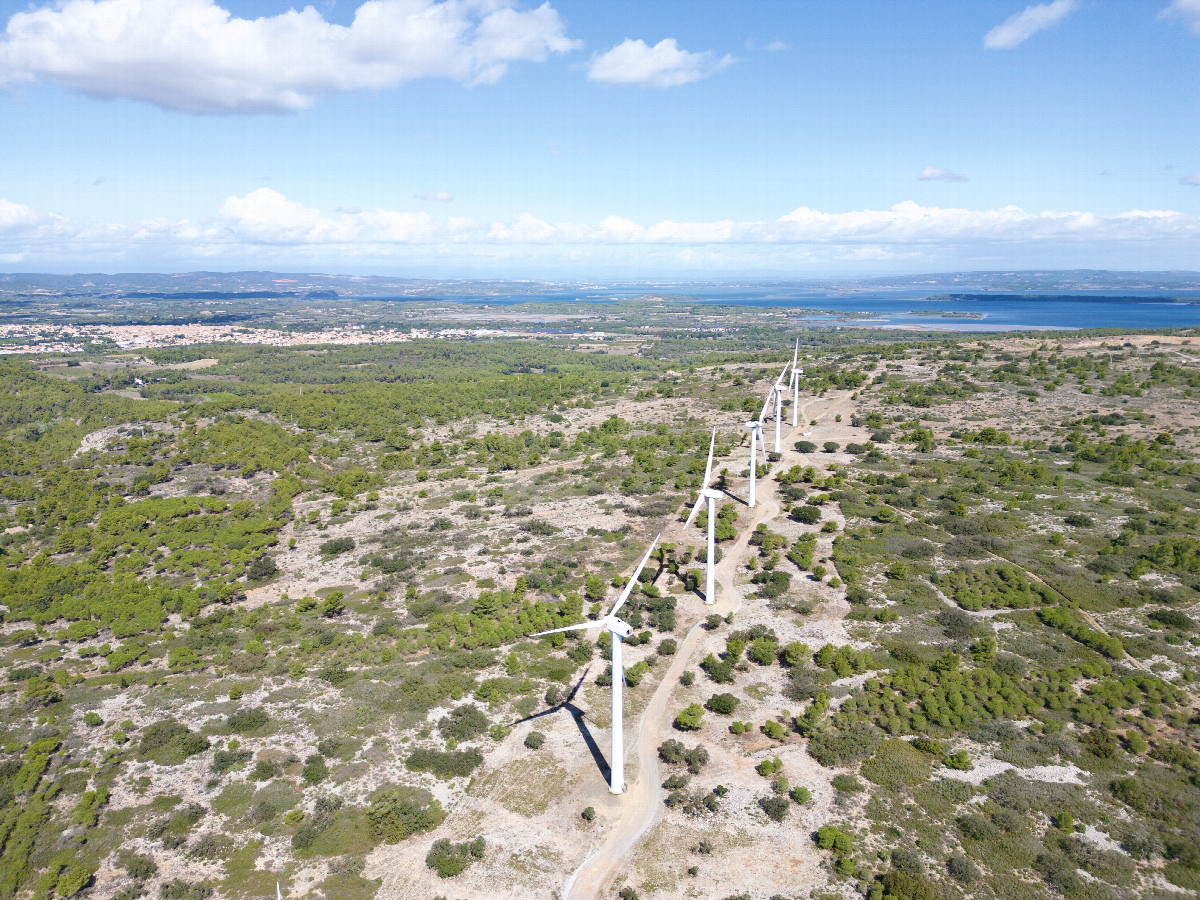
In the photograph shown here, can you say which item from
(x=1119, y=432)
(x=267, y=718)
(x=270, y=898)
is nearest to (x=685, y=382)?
(x=1119, y=432)

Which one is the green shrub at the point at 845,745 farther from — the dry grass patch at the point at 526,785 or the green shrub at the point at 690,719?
the dry grass patch at the point at 526,785

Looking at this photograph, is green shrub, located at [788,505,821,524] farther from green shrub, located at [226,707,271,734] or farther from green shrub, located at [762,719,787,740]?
green shrub, located at [226,707,271,734]

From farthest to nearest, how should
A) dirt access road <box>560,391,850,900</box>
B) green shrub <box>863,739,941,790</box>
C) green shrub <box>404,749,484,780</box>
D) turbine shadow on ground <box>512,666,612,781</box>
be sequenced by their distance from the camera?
turbine shadow on ground <box>512,666,612,781</box>, green shrub <box>404,749,484,780</box>, green shrub <box>863,739,941,790</box>, dirt access road <box>560,391,850,900</box>

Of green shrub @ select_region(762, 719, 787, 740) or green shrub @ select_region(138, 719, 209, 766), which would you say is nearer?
green shrub @ select_region(138, 719, 209, 766)

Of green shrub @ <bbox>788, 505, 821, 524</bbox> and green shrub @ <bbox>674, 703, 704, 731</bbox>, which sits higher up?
green shrub @ <bbox>788, 505, 821, 524</bbox>

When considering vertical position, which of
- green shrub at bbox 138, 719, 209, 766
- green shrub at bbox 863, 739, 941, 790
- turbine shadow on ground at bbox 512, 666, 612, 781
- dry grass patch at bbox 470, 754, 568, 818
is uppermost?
green shrub at bbox 863, 739, 941, 790

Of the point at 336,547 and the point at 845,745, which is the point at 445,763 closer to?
the point at 845,745

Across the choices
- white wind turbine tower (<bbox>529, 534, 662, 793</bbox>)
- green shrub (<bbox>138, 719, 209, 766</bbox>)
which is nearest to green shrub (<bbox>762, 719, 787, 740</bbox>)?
white wind turbine tower (<bbox>529, 534, 662, 793</bbox>)

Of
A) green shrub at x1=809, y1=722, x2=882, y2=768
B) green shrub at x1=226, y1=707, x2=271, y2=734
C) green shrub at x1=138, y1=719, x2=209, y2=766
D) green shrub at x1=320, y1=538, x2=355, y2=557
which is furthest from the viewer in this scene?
green shrub at x1=320, y1=538, x2=355, y2=557
